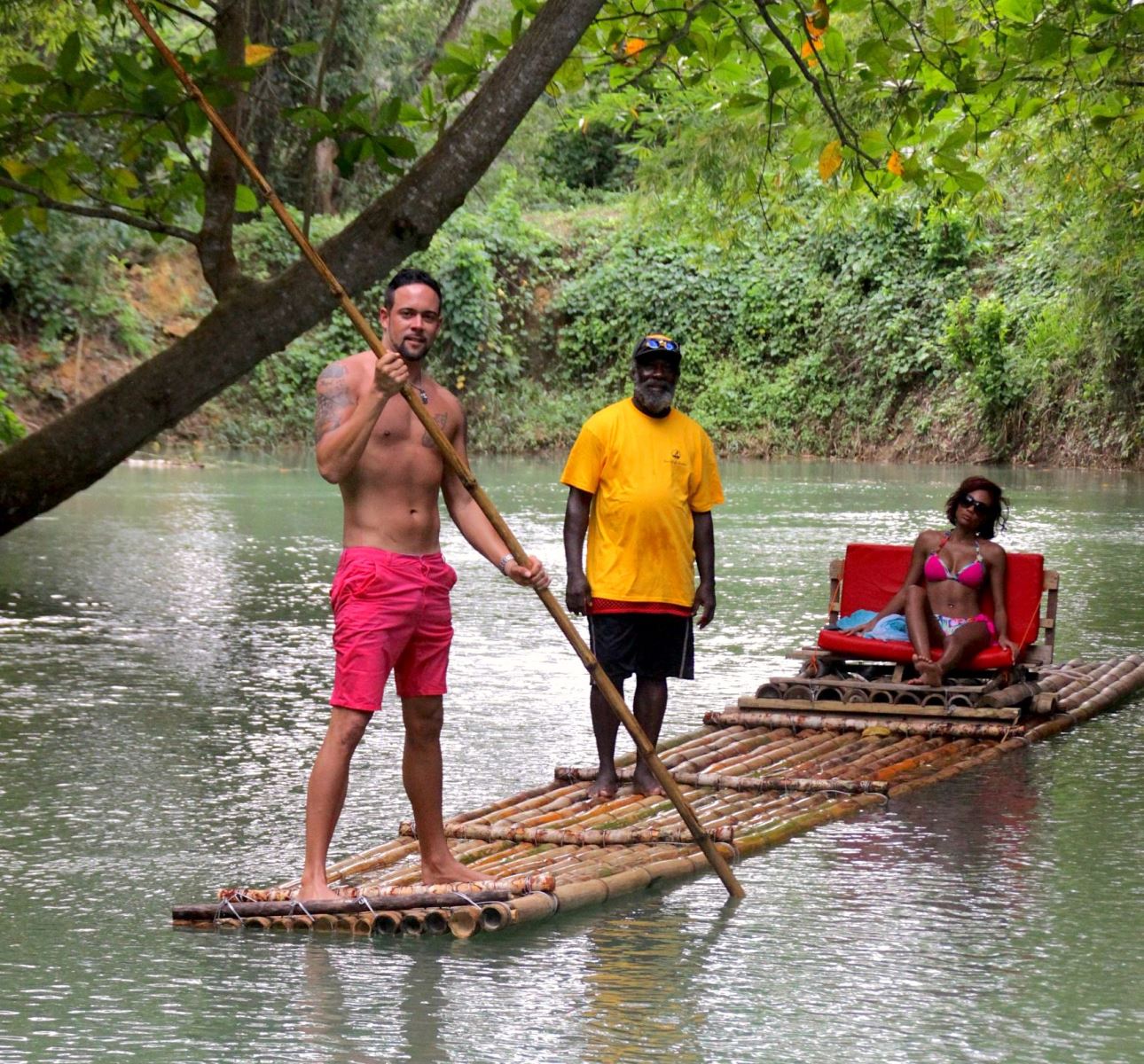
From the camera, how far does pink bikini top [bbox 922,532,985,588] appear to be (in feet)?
29.7

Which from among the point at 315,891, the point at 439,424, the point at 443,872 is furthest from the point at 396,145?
the point at 315,891

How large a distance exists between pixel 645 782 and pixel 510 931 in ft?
5.98

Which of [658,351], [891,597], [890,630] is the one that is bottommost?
[890,630]

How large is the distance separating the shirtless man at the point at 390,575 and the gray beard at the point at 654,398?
1.56 metres

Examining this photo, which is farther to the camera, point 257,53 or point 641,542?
point 257,53

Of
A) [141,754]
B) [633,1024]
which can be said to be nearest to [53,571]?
[141,754]

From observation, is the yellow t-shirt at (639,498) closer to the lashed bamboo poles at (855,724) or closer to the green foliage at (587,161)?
the lashed bamboo poles at (855,724)

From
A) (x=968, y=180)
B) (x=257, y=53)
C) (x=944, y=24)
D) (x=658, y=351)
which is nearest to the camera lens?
(x=658, y=351)

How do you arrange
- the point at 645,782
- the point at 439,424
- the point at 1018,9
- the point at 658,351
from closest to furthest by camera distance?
the point at 439,424, the point at 645,782, the point at 658,351, the point at 1018,9

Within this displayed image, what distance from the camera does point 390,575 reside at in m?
5.54

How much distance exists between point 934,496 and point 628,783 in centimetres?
1628

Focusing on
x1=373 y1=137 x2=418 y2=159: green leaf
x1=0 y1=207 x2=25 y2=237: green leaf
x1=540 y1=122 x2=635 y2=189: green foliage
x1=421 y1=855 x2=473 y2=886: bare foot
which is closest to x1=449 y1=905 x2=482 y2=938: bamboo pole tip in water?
x1=421 y1=855 x2=473 y2=886: bare foot

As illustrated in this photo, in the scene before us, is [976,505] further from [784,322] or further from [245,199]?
[784,322]

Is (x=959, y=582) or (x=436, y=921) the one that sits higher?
(x=959, y=582)
